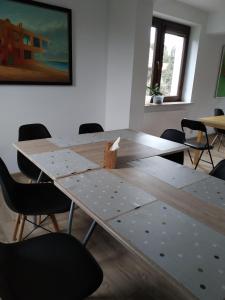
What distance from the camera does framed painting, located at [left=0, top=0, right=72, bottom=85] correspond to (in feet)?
9.16

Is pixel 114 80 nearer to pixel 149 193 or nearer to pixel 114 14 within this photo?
pixel 114 14

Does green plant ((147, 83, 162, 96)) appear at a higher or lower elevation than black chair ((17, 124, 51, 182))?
higher

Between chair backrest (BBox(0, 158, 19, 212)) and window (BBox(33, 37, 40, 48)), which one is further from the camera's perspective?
window (BBox(33, 37, 40, 48))

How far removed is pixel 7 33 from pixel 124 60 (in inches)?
61.0

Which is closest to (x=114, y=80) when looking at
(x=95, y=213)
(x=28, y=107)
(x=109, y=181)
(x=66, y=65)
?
(x=66, y=65)

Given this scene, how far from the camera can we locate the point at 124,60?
3.49 meters

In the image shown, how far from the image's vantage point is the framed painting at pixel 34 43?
9.16ft

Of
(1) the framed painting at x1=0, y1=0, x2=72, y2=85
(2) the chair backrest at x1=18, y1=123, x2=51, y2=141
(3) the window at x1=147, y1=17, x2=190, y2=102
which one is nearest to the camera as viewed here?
(2) the chair backrest at x1=18, y1=123, x2=51, y2=141

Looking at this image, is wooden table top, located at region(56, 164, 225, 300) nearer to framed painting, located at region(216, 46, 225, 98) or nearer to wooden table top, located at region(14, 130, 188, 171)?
wooden table top, located at region(14, 130, 188, 171)

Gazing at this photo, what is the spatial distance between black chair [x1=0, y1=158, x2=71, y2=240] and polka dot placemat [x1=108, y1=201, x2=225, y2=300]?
2.61ft

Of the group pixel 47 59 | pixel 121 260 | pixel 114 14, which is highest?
pixel 114 14

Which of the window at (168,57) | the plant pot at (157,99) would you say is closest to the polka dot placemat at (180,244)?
the plant pot at (157,99)

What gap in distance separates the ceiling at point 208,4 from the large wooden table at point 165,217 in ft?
12.2

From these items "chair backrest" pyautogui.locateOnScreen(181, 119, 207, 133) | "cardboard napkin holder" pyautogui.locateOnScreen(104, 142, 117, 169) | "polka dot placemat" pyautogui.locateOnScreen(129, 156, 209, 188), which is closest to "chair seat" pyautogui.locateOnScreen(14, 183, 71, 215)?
"cardboard napkin holder" pyautogui.locateOnScreen(104, 142, 117, 169)
